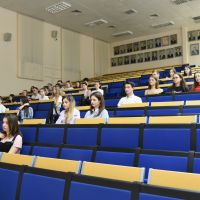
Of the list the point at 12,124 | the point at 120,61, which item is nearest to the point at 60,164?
the point at 12,124

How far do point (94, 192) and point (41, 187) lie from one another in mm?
327

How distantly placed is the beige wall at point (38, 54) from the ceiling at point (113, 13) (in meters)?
0.26

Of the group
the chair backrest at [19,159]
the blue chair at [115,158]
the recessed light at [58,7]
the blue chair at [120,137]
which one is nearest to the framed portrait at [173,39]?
the recessed light at [58,7]

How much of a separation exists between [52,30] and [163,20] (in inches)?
132

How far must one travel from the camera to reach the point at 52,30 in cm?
948

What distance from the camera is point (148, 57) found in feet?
35.6

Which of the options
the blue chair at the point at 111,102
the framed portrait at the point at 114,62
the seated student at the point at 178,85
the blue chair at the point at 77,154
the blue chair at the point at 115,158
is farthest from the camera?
the framed portrait at the point at 114,62

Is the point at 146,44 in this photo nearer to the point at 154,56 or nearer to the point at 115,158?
the point at 154,56

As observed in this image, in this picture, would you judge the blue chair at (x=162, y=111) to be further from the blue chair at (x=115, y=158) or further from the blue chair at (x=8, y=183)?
the blue chair at (x=8, y=183)

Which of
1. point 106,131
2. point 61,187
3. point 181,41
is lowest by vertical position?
point 61,187

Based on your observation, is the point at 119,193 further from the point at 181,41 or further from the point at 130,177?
the point at 181,41

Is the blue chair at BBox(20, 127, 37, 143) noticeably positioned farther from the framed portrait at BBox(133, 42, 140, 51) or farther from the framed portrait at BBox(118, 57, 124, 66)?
the framed portrait at BBox(118, 57, 124, 66)

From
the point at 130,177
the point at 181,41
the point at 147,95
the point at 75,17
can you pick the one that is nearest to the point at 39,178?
the point at 130,177

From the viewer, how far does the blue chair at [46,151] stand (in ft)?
6.95
